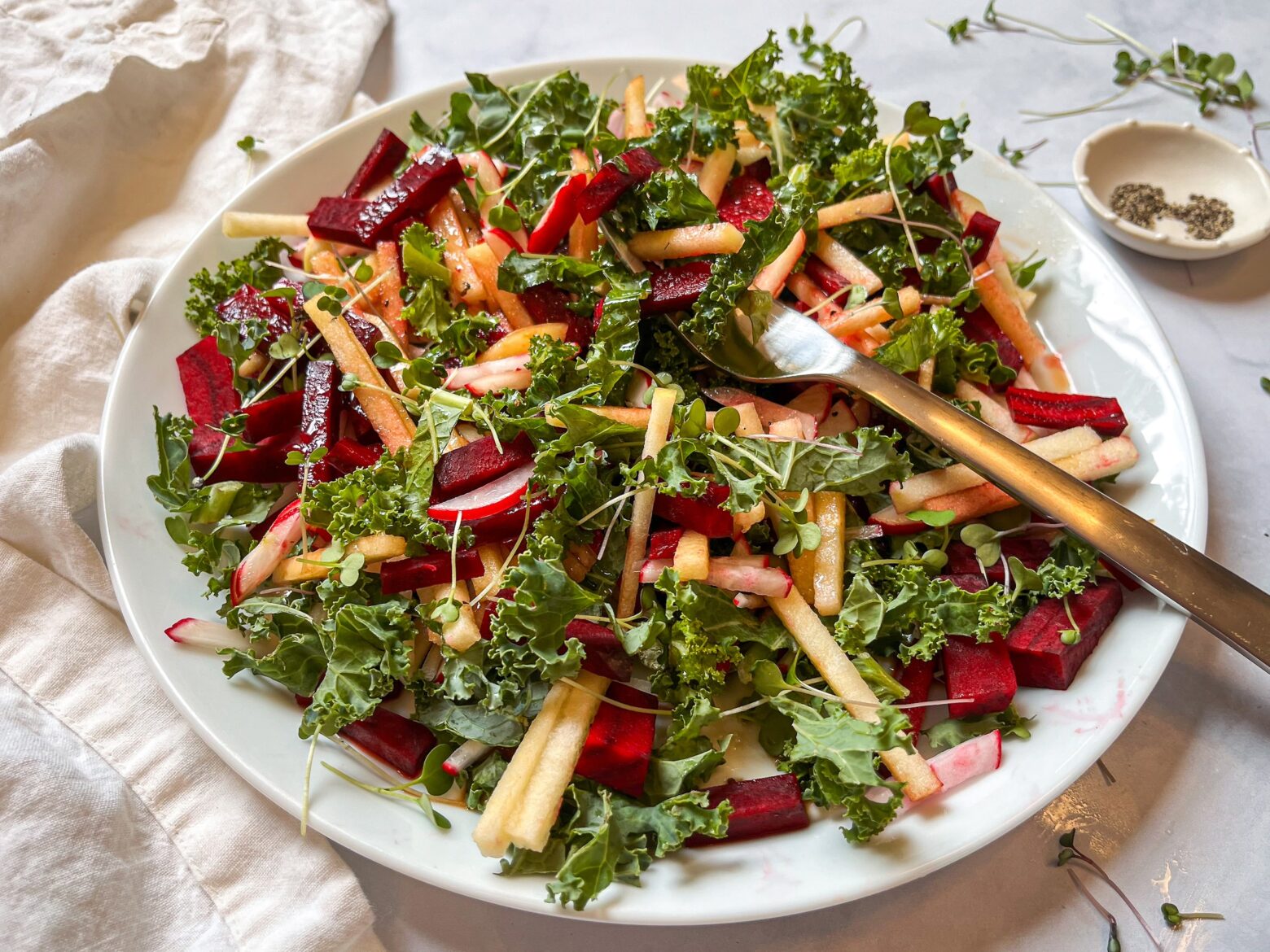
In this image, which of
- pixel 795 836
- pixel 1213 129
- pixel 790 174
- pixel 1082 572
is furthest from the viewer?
pixel 1213 129

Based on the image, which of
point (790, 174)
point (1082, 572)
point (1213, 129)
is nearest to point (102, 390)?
point (790, 174)

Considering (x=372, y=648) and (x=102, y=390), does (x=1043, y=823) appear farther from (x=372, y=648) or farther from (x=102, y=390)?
(x=102, y=390)

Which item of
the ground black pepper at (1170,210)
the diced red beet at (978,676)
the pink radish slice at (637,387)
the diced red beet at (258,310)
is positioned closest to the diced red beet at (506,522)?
the pink radish slice at (637,387)

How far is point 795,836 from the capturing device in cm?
A: 240

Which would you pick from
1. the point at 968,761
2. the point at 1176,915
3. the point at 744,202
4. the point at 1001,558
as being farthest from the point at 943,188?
the point at 1176,915

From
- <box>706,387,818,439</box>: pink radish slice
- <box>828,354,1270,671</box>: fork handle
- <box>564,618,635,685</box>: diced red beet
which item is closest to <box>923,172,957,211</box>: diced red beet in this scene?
<box>828,354,1270,671</box>: fork handle

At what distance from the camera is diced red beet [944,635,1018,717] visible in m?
2.50

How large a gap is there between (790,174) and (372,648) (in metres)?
1.97

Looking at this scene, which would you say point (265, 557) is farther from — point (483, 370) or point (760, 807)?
point (760, 807)

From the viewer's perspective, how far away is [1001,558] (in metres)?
2.75

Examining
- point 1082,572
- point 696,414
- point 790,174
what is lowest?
point 1082,572

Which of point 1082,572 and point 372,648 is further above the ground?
point 372,648

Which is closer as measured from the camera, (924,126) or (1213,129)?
(924,126)

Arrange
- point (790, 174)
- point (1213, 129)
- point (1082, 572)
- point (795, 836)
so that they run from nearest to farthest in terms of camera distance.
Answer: point (795, 836)
point (1082, 572)
point (790, 174)
point (1213, 129)
